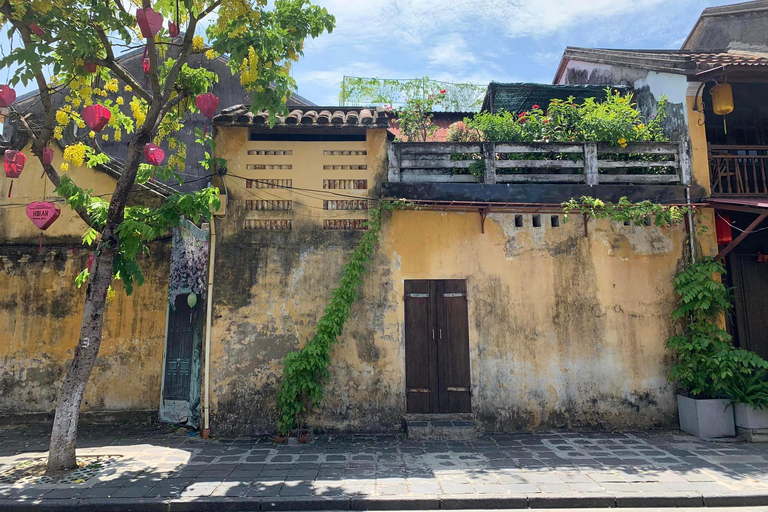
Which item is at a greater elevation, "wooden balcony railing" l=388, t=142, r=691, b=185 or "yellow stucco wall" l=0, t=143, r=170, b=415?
"wooden balcony railing" l=388, t=142, r=691, b=185

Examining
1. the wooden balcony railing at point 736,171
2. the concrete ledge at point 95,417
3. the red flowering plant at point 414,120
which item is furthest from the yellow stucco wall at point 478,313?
the concrete ledge at point 95,417

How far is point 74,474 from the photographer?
6.35 metres

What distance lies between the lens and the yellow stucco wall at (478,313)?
828 cm

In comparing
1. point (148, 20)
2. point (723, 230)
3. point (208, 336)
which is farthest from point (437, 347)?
point (148, 20)

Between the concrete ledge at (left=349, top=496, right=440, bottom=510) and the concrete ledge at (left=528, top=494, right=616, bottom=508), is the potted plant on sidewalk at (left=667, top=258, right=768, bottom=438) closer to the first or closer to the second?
the concrete ledge at (left=528, top=494, right=616, bottom=508)

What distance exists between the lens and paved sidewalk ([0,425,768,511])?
18.5ft

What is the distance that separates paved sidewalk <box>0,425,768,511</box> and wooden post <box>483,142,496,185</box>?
15.0ft

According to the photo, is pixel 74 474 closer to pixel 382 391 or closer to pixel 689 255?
pixel 382 391

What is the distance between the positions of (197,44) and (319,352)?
5.28 metres

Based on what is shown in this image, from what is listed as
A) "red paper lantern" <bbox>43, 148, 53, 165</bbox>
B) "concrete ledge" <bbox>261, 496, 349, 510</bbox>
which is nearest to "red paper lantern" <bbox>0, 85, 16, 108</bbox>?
"red paper lantern" <bbox>43, 148, 53, 165</bbox>

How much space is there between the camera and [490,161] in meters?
8.90

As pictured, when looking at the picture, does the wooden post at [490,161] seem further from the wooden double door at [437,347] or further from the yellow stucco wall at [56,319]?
the yellow stucco wall at [56,319]

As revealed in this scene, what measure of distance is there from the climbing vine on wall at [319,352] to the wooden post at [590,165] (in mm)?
3564

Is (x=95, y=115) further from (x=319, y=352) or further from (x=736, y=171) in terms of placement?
(x=736, y=171)
